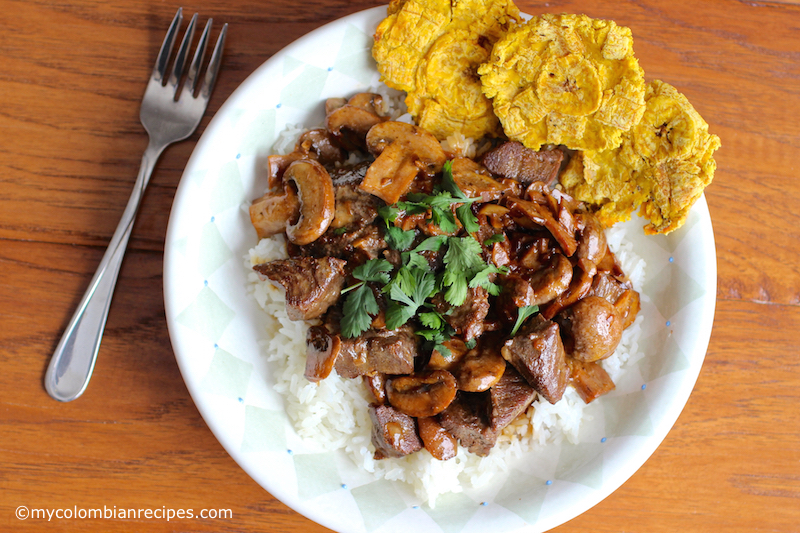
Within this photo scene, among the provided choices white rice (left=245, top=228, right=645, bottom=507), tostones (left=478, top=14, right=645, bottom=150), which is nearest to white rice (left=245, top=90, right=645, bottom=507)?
white rice (left=245, top=228, right=645, bottom=507)

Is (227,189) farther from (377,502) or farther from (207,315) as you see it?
(377,502)

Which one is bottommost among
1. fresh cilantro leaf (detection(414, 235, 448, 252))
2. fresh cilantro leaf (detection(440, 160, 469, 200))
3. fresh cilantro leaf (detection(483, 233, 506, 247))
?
fresh cilantro leaf (detection(483, 233, 506, 247))

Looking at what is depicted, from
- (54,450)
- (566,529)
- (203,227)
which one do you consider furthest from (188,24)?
(566,529)

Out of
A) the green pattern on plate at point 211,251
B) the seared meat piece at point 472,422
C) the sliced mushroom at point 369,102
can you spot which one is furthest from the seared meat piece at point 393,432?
the sliced mushroom at point 369,102

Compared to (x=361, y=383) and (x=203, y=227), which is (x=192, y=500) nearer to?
(x=361, y=383)

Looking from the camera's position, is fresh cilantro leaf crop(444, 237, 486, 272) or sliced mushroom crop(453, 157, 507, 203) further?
sliced mushroom crop(453, 157, 507, 203)

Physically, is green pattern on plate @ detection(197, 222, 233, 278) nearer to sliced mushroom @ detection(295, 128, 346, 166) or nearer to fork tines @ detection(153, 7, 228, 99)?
sliced mushroom @ detection(295, 128, 346, 166)

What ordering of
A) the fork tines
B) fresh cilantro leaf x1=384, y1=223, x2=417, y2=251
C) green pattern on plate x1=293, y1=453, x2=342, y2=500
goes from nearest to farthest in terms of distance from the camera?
1. fresh cilantro leaf x1=384, y1=223, x2=417, y2=251
2. green pattern on plate x1=293, y1=453, x2=342, y2=500
3. the fork tines

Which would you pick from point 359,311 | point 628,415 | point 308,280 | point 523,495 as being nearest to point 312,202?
point 308,280
